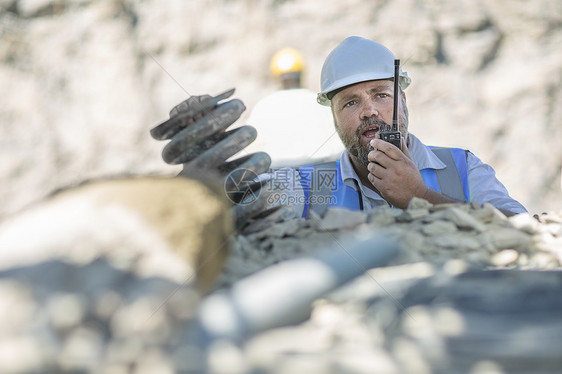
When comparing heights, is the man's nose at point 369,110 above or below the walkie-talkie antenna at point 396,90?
above

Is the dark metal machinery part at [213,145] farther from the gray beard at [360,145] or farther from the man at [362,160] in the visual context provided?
the gray beard at [360,145]

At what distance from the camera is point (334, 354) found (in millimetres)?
652

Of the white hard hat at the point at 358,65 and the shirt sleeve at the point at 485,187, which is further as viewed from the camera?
the white hard hat at the point at 358,65

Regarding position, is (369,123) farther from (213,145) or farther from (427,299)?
(427,299)

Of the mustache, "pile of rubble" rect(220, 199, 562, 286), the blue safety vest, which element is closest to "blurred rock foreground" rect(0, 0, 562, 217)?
the blue safety vest

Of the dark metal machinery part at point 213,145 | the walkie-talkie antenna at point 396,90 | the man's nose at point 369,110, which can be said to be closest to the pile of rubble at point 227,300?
the dark metal machinery part at point 213,145

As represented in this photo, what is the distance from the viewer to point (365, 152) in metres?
1.72

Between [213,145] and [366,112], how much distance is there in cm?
75

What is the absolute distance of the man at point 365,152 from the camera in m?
1.65

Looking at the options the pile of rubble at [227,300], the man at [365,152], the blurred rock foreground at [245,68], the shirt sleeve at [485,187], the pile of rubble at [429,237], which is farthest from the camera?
the blurred rock foreground at [245,68]

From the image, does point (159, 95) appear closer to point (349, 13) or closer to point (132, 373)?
point (349, 13)

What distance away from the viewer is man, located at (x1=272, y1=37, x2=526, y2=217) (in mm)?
1652

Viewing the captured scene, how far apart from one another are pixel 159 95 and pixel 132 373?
154 inches

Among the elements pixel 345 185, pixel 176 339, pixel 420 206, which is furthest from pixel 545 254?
pixel 345 185
